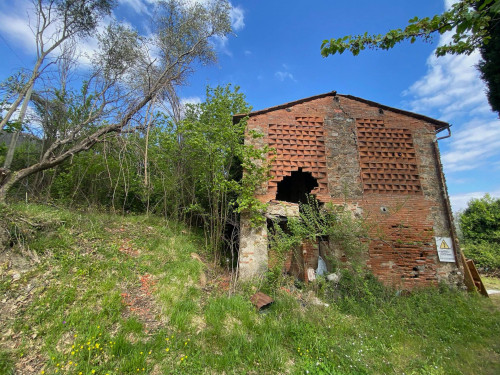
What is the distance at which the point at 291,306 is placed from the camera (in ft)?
15.9

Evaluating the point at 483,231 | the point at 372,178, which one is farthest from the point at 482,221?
the point at 372,178

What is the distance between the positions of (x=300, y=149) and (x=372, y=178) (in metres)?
2.51

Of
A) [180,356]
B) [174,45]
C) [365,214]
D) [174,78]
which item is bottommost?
[180,356]

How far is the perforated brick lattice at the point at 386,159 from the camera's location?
7.26 metres

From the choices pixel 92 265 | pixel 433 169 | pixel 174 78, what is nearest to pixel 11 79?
pixel 174 78

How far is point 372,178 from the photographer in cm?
728

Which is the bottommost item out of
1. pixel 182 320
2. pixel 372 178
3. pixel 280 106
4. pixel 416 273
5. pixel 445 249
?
pixel 182 320

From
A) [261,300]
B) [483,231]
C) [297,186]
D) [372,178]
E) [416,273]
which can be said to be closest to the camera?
[261,300]

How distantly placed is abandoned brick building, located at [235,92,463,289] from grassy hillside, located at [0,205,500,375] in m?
0.95

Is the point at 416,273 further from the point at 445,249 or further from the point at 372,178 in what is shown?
the point at 372,178

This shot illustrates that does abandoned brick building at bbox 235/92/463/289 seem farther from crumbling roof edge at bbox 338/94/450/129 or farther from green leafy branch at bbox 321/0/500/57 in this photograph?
green leafy branch at bbox 321/0/500/57

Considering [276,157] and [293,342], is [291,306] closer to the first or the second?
[293,342]

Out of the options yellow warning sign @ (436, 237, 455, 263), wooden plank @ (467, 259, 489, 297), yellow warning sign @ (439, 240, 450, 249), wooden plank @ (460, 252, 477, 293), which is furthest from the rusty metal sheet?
wooden plank @ (467, 259, 489, 297)

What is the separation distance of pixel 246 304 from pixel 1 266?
430cm
